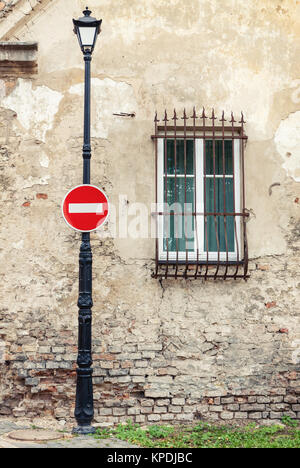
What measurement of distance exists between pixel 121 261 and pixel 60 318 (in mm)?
999

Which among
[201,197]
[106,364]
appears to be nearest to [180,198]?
[201,197]

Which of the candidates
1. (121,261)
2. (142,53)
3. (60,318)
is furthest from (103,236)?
(142,53)

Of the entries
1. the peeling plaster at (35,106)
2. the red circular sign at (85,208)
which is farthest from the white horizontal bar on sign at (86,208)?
the peeling plaster at (35,106)

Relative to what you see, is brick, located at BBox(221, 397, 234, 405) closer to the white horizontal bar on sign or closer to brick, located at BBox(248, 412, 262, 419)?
brick, located at BBox(248, 412, 262, 419)

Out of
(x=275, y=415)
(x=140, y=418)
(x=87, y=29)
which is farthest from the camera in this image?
(x=275, y=415)

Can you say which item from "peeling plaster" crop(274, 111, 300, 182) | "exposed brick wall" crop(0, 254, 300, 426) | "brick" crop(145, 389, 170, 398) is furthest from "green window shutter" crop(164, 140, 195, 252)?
"brick" crop(145, 389, 170, 398)

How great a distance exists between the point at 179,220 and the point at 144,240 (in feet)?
1.71

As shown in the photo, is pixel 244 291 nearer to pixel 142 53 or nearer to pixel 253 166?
pixel 253 166

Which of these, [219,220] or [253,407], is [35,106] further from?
[253,407]

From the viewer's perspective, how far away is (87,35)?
724cm

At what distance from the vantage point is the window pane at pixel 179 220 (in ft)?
28.3

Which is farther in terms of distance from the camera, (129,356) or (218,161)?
(218,161)

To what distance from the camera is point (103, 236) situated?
847 cm

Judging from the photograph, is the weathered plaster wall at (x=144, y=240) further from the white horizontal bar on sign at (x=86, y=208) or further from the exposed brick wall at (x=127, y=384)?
the white horizontal bar on sign at (x=86, y=208)
